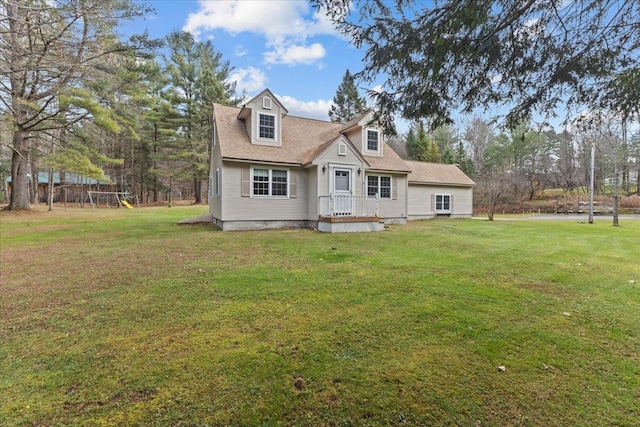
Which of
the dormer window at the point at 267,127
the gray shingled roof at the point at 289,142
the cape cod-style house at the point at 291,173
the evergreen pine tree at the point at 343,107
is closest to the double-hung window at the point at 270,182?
the cape cod-style house at the point at 291,173

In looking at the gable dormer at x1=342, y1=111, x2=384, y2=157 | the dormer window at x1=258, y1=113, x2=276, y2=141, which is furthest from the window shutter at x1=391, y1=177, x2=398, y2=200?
the dormer window at x1=258, y1=113, x2=276, y2=141

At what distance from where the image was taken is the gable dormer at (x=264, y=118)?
13.0 metres

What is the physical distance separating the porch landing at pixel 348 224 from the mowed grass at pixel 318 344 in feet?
18.1

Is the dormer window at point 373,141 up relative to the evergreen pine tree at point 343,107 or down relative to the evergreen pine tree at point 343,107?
down

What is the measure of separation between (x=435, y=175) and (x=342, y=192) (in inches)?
407

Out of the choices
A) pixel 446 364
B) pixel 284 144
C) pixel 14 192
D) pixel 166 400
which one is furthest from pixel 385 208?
pixel 14 192

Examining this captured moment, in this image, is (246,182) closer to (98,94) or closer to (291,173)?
(291,173)

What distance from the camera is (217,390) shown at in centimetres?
242

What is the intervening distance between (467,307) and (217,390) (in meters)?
3.31

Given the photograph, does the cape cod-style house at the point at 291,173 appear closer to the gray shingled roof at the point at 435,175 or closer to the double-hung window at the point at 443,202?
the gray shingled roof at the point at 435,175

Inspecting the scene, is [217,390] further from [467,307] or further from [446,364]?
[467,307]

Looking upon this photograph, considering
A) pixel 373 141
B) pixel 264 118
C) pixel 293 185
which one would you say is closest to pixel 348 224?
pixel 293 185

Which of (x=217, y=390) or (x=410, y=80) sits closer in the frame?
(x=217, y=390)

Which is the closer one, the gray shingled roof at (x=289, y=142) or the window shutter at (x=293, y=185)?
the gray shingled roof at (x=289, y=142)
